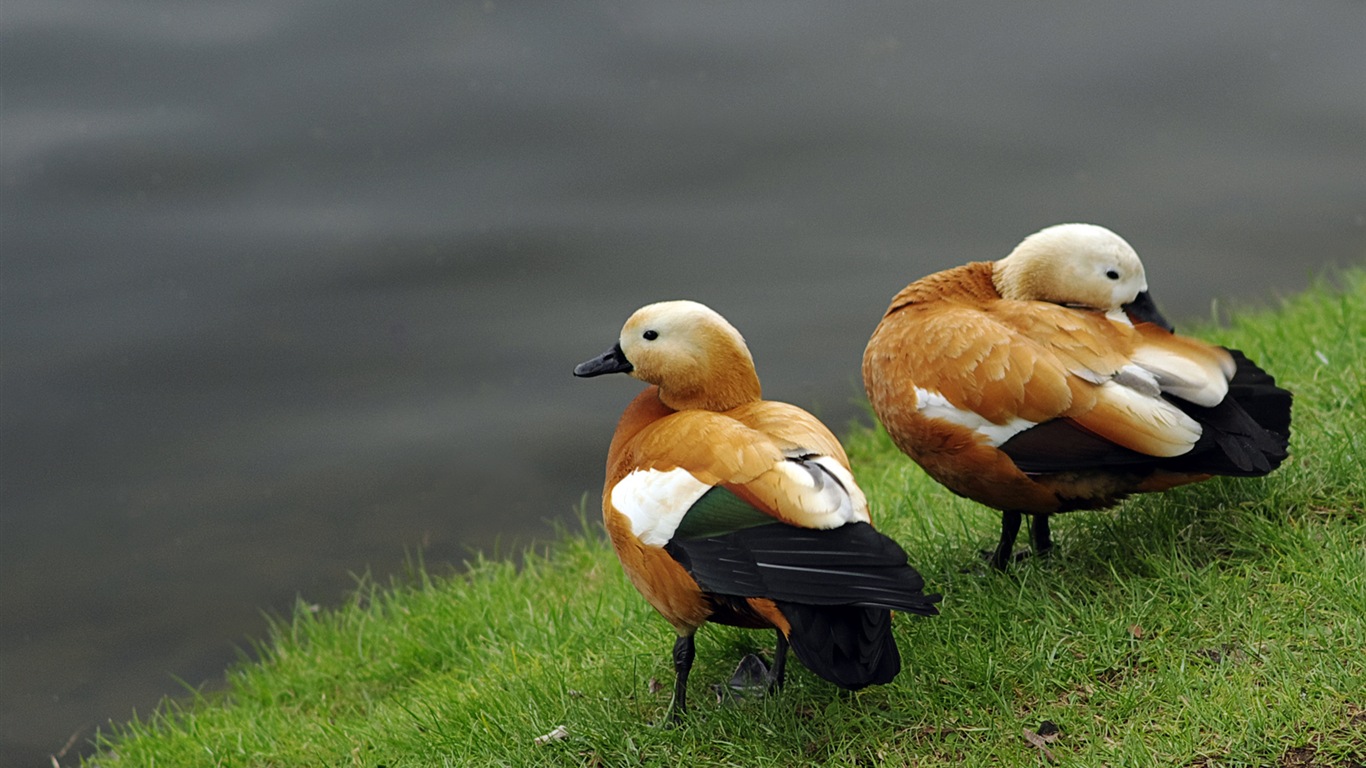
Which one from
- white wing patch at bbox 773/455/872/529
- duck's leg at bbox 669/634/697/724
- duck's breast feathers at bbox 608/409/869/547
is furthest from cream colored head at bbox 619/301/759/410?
duck's leg at bbox 669/634/697/724

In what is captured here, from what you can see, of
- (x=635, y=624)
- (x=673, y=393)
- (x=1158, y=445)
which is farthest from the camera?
(x=635, y=624)

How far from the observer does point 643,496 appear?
3.65 meters

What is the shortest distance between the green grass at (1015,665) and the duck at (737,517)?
0.23 m

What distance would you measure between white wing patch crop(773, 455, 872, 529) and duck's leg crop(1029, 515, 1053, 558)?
1.02 meters

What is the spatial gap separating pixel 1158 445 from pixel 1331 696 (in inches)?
32.5

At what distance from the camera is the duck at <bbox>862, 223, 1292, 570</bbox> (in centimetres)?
385

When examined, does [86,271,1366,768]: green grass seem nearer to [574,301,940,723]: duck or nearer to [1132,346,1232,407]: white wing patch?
[574,301,940,723]: duck

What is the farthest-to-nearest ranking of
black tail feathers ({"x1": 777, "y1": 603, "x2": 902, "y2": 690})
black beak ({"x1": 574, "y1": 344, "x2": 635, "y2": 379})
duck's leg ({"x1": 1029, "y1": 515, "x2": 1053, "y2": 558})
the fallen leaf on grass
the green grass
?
1. duck's leg ({"x1": 1029, "y1": 515, "x2": 1053, "y2": 558})
2. black beak ({"x1": 574, "y1": 344, "x2": 635, "y2": 379})
3. the fallen leaf on grass
4. the green grass
5. black tail feathers ({"x1": 777, "y1": 603, "x2": 902, "y2": 690})

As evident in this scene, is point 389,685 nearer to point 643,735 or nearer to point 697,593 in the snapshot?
point 643,735

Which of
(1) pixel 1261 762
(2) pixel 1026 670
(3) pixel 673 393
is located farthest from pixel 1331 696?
(3) pixel 673 393

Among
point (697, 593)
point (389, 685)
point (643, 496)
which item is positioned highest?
point (643, 496)

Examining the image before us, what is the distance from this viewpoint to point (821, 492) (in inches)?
135

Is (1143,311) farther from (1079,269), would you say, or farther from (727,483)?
(727,483)

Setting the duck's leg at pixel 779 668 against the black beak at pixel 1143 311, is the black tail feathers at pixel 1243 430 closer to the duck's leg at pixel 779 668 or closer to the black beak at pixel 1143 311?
the black beak at pixel 1143 311
